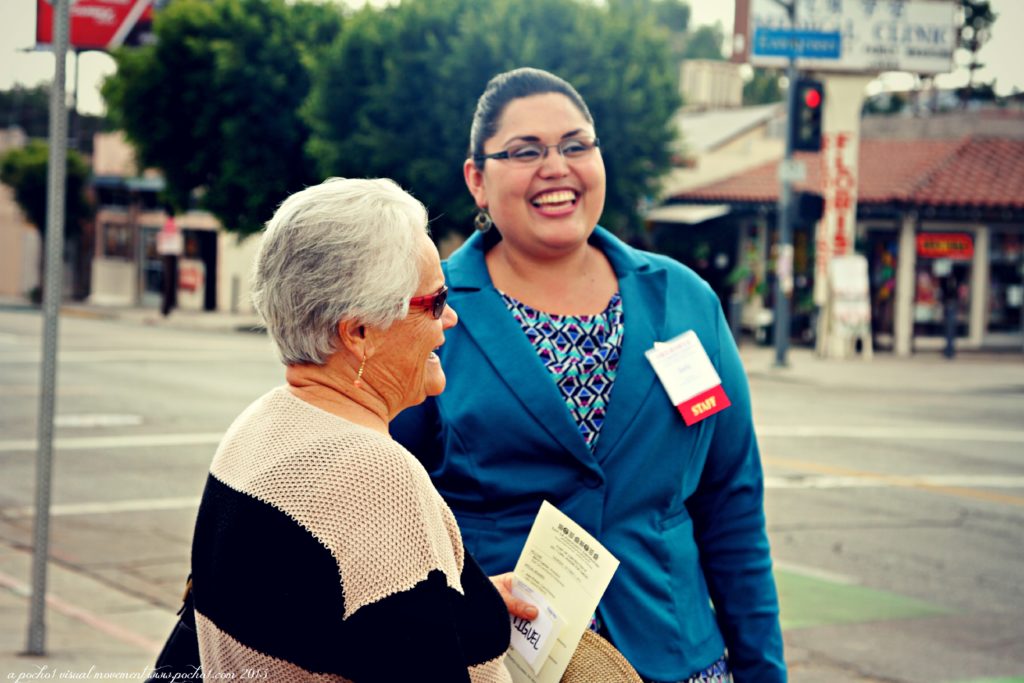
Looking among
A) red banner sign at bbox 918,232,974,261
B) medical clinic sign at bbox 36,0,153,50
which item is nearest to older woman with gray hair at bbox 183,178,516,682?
medical clinic sign at bbox 36,0,153,50

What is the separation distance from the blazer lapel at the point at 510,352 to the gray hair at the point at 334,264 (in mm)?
700

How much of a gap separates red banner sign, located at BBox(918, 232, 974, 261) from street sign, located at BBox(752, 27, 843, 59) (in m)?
5.09

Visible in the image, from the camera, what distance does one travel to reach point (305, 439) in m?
1.89

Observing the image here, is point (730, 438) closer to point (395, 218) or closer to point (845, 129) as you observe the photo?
point (395, 218)

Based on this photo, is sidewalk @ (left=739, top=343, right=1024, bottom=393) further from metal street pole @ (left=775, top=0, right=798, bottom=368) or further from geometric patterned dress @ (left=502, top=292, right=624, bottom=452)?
geometric patterned dress @ (left=502, top=292, right=624, bottom=452)

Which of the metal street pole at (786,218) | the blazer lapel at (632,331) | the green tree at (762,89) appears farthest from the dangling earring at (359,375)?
the green tree at (762,89)

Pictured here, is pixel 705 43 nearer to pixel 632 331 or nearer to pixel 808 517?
pixel 808 517

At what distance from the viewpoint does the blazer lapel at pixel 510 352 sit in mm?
2641

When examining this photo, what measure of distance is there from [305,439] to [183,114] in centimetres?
3464

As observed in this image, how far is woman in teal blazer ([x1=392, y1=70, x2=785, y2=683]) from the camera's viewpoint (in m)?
2.63

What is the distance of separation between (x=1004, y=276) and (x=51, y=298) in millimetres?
25432

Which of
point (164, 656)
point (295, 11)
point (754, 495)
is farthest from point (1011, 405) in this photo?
point (295, 11)

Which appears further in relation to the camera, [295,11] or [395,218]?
[295,11]

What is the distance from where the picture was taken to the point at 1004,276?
27781mm
